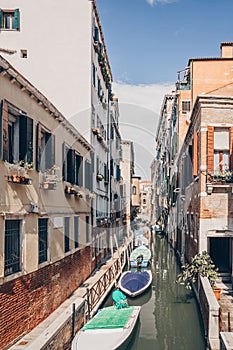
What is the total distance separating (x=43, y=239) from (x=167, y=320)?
555cm

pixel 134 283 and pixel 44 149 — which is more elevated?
pixel 44 149

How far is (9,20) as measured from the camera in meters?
18.5

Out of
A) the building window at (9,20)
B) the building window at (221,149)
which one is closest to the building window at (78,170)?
the building window at (221,149)

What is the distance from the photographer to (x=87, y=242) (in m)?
16.8

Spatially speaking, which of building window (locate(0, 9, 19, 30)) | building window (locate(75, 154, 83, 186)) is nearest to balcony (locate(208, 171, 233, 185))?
building window (locate(75, 154, 83, 186))

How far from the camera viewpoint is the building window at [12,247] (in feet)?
26.6

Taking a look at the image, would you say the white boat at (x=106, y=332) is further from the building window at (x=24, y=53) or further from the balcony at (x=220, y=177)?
the building window at (x=24, y=53)

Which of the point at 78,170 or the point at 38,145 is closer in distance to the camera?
the point at 38,145

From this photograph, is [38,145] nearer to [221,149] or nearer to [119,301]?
[119,301]

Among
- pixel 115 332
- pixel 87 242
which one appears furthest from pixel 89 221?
pixel 115 332

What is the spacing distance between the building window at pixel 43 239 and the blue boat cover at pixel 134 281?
21.1ft

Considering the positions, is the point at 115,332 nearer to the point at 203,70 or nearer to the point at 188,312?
the point at 188,312

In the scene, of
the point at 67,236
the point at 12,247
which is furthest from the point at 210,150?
the point at 12,247

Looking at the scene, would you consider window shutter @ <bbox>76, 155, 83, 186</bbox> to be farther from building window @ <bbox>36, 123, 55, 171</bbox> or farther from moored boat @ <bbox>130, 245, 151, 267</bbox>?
moored boat @ <bbox>130, 245, 151, 267</bbox>
